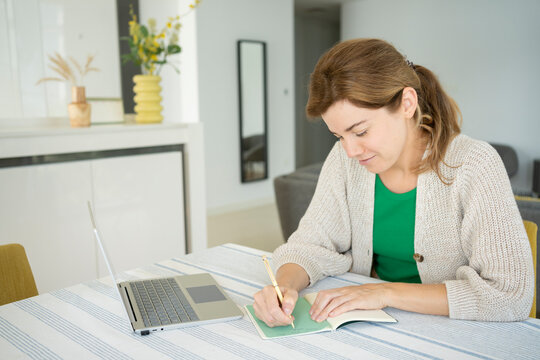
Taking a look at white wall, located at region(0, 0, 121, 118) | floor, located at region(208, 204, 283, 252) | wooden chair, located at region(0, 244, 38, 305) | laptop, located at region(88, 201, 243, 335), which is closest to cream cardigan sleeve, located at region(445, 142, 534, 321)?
laptop, located at region(88, 201, 243, 335)

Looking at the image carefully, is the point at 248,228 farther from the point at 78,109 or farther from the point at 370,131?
the point at 370,131

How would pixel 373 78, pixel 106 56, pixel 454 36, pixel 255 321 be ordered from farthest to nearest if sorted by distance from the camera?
pixel 454 36 < pixel 106 56 < pixel 373 78 < pixel 255 321

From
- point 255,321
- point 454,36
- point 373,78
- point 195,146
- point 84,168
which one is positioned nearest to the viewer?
point 255,321

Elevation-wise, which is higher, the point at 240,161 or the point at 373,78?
the point at 373,78

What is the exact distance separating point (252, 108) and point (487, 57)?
8.91 feet

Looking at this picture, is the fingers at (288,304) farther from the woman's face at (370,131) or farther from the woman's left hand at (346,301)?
the woman's face at (370,131)

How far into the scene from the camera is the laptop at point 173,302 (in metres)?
0.96

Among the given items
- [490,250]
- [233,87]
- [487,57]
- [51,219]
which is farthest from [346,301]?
[487,57]

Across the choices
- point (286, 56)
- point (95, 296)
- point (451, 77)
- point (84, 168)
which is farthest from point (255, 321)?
point (451, 77)

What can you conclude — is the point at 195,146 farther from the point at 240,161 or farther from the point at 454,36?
the point at 454,36

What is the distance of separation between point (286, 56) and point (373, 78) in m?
4.75

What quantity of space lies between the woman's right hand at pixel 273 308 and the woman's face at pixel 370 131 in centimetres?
40

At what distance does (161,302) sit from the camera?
107cm

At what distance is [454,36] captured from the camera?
18.5ft
